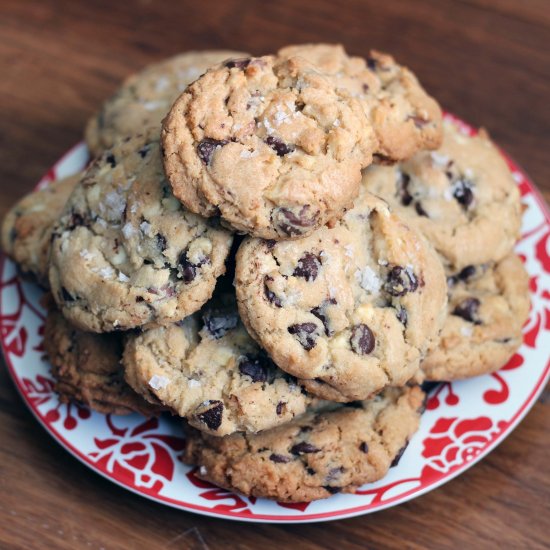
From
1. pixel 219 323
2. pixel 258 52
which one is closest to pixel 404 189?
pixel 219 323

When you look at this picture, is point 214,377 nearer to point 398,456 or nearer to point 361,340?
point 361,340

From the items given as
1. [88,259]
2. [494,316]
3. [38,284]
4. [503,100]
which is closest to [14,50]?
[38,284]

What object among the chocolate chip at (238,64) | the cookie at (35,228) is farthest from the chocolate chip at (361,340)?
the cookie at (35,228)

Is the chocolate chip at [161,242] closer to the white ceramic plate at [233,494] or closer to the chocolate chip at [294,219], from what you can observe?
the chocolate chip at [294,219]

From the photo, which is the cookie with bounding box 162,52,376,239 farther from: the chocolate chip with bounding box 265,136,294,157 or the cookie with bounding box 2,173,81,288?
the cookie with bounding box 2,173,81,288

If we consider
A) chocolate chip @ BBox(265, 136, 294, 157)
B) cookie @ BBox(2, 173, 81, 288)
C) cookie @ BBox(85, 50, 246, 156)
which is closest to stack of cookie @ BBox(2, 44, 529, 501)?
chocolate chip @ BBox(265, 136, 294, 157)

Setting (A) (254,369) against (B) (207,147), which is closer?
(B) (207,147)

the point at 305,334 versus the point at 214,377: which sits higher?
the point at 305,334

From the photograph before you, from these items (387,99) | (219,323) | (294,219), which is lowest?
(219,323)
